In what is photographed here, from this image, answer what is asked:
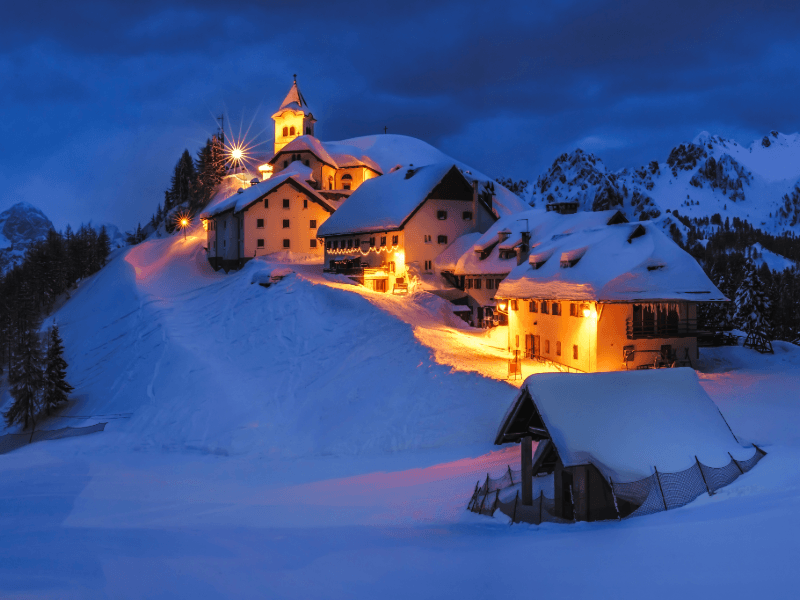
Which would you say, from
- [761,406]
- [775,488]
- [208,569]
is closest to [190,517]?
[208,569]

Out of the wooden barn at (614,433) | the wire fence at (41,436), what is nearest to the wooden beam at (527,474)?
the wooden barn at (614,433)

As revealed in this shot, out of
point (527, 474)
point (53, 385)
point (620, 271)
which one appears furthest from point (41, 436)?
point (620, 271)

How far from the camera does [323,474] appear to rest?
23.0 metres

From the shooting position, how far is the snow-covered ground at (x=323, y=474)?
35.5ft

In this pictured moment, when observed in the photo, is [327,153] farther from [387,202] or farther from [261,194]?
[387,202]

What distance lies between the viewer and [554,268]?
121 feet

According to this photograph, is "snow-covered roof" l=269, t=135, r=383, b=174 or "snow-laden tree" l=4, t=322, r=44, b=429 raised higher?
"snow-covered roof" l=269, t=135, r=383, b=174

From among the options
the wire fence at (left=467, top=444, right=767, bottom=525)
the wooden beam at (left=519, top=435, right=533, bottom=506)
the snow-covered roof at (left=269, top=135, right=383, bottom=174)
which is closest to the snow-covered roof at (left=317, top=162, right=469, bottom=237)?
the snow-covered roof at (left=269, top=135, right=383, bottom=174)

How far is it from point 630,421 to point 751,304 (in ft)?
150

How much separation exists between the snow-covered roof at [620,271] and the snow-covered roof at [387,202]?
18.8 m

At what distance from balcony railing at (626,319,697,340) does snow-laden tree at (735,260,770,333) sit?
63.8 feet

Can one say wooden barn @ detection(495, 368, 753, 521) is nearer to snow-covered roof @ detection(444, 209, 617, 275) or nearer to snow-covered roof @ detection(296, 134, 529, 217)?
snow-covered roof @ detection(444, 209, 617, 275)

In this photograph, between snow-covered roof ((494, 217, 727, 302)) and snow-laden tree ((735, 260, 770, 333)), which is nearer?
snow-covered roof ((494, 217, 727, 302))

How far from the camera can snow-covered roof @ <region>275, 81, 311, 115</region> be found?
102 meters
